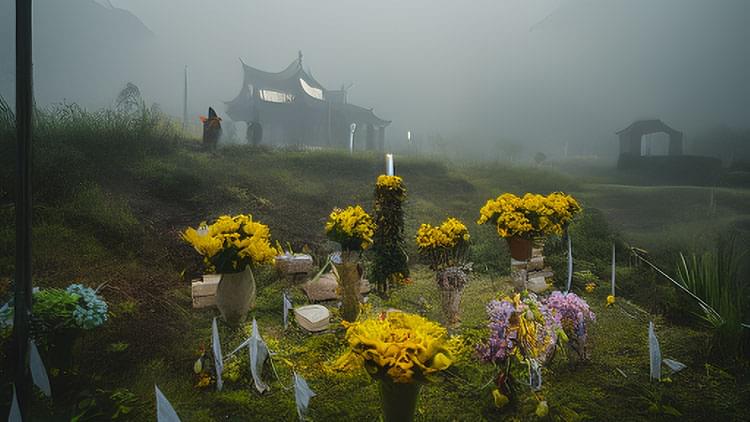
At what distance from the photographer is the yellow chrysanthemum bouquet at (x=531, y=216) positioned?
4.29m

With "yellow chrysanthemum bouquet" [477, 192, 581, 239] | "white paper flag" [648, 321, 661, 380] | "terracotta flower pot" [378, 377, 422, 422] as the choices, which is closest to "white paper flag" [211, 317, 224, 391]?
"terracotta flower pot" [378, 377, 422, 422]

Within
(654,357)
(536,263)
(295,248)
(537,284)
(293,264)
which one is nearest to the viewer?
(654,357)

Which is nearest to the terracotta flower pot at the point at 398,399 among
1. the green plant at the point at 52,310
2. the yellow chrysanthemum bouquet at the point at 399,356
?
the yellow chrysanthemum bouquet at the point at 399,356

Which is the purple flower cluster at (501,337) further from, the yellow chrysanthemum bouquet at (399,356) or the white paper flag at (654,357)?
the white paper flag at (654,357)

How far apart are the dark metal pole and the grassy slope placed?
381mm

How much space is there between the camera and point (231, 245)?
3.07 m

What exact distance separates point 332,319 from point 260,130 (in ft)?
7.51

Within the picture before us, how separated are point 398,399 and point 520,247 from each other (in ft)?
9.94

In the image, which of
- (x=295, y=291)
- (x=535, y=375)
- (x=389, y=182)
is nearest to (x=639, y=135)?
(x=389, y=182)

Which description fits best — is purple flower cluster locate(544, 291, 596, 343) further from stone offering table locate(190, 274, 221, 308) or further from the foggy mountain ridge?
the foggy mountain ridge

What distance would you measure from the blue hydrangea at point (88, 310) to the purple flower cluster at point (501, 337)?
7.22 feet

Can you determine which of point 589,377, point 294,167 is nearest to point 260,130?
point 294,167

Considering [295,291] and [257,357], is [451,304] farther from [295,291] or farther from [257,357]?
[257,357]

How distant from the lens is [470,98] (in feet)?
17.9
